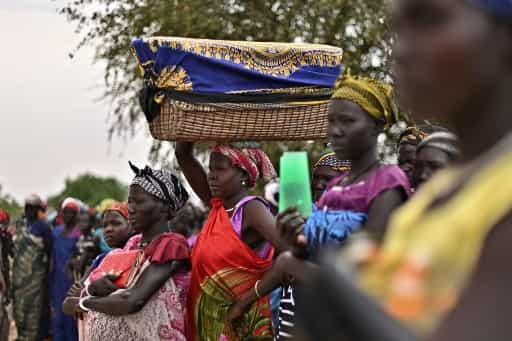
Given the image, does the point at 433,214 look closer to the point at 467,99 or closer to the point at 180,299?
the point at 467,99

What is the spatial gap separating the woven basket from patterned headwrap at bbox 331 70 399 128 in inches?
52.1

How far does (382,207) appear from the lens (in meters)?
3.38

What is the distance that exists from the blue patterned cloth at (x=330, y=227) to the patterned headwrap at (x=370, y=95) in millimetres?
428

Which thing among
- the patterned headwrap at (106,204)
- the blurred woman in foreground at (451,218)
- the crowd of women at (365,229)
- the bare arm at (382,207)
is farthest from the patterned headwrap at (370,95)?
the patterned headwrap at (106,204)

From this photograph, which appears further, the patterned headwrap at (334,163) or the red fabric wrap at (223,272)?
the patterned headwrap at (334,163)

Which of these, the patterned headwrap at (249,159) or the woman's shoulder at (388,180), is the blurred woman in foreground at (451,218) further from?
the patterned headwrap at (249,159)

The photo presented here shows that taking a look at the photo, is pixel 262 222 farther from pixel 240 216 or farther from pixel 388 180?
pixel 388 180

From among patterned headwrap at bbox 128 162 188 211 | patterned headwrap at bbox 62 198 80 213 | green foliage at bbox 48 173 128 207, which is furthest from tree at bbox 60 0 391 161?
green foliage at bbox 48 173 128 207

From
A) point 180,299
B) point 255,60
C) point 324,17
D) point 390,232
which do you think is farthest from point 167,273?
point 324,17

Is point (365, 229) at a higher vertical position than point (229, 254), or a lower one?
higher

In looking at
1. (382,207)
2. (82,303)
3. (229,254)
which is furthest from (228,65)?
(382,207)

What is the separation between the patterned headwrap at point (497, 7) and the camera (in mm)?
1699

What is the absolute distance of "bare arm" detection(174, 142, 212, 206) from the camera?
19.2 feet

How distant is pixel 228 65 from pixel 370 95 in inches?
61.5
